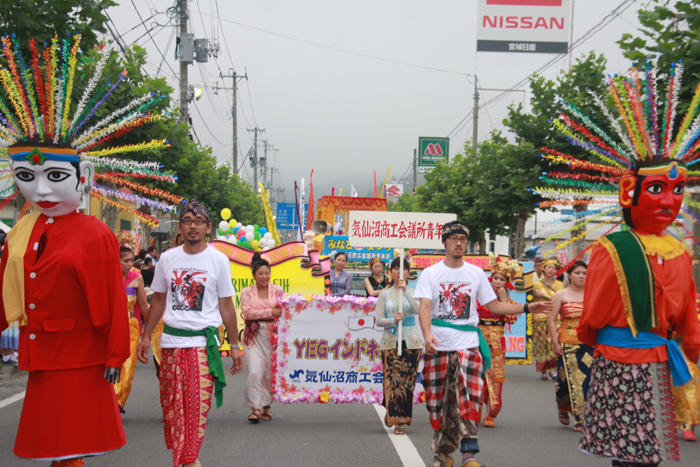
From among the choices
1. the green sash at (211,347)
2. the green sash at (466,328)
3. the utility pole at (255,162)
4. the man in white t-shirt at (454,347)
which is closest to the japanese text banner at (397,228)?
the man in white t-shirt at (454,347)

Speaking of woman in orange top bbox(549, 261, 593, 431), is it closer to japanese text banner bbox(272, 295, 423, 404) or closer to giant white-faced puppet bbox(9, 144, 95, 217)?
japanese text banner bbox(272, 295, 423, 404)

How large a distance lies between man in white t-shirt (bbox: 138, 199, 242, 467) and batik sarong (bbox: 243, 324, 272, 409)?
2.17 meters

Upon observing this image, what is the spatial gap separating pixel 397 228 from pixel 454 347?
1.81 meters

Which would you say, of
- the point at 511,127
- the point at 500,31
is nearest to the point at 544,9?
the point at 500,31

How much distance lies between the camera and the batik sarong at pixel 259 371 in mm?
7344

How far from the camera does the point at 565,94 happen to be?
1358 cm

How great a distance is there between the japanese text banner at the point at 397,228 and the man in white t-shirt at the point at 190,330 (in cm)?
220

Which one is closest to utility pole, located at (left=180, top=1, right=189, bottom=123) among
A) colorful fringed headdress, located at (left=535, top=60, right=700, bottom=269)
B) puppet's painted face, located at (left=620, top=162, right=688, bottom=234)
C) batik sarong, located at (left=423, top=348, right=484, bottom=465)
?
batik sarong, located at (left=423, top=348, right=484, bottom=465)

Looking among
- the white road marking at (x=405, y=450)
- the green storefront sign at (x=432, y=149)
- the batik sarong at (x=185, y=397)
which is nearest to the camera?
the batik sarong at (x=185, y=397)

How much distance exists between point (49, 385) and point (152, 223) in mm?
1513

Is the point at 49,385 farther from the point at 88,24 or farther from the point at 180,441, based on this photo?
the point at 88,24

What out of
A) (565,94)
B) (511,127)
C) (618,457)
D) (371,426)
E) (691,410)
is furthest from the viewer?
(511,127)

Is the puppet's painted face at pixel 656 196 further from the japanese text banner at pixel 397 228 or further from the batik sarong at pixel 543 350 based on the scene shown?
the batik sarong at pixel 543 350

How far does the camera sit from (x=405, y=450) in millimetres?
6078
